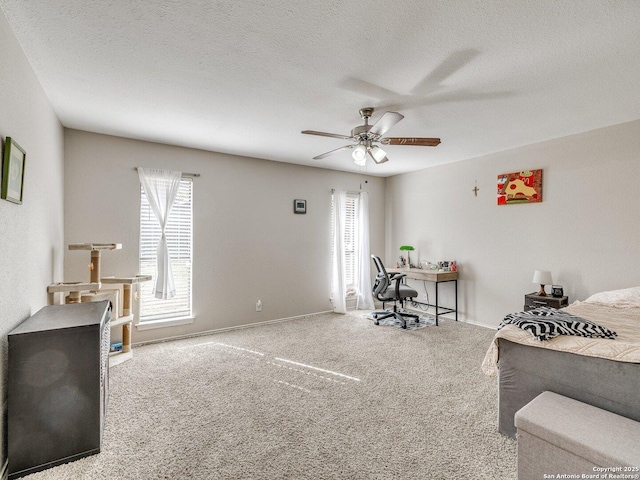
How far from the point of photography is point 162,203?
12.9 ft

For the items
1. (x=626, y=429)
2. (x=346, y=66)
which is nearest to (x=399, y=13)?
(x=346, y=66)

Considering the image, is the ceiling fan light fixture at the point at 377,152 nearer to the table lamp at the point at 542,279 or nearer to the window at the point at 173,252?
the table lamp at the point at 542,279

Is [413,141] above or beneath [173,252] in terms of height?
above

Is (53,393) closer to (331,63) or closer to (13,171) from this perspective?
(13,171)

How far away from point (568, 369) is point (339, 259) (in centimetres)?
372

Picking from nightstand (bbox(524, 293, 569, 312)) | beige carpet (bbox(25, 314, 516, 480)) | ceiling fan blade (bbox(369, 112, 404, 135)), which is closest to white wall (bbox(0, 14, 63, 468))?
beige carpet (bbox(25, 314, 516, 480))

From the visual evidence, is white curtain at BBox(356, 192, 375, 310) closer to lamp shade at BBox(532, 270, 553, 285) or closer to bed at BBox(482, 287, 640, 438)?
lamp shade at BBox(532, 270, 553, 285)

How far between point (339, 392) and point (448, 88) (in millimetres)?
2623

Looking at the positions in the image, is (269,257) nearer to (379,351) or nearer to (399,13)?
(379,351)

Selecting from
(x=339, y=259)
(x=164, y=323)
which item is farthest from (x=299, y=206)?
(x=164, y=323)

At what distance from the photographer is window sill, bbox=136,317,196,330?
3.84 m

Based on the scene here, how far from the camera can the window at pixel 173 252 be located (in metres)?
3.89

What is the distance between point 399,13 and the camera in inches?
67.4

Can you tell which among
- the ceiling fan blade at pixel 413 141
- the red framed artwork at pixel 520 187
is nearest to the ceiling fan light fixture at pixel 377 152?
the ceiling fan blade at pixel 413 141
